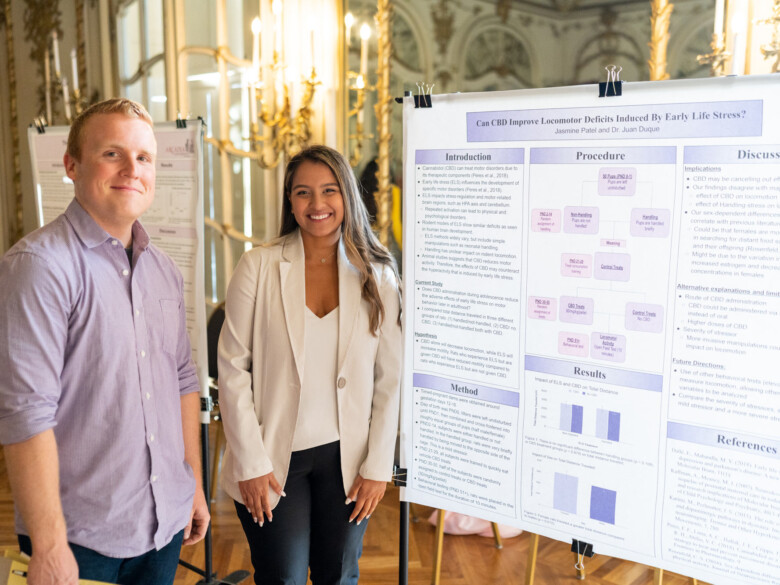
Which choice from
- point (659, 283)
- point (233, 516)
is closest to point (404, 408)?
point (659, 283)

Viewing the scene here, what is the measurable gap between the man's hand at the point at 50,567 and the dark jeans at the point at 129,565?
10cm

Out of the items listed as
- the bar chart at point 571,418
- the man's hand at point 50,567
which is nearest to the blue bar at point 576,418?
the bar chart at point 571,418

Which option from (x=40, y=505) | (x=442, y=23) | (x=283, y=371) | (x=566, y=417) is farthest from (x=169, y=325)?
(x=442, y=23)

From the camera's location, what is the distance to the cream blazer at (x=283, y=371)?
1.78m

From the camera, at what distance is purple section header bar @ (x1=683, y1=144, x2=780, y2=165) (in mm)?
1295

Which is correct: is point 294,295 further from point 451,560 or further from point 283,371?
point 451,560

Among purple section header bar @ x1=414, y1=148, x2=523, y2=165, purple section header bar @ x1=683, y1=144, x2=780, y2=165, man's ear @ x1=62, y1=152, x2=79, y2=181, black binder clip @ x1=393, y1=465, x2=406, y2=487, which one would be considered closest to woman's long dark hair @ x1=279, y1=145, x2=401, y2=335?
purple section header bar @ x1=414, y1=148, x2=523, y2=165

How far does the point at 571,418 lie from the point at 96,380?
104 centimetres

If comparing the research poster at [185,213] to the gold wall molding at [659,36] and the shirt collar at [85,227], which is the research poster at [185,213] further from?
the gold wall molding at [659,36]

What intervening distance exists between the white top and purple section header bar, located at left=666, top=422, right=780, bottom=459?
837 millimetres

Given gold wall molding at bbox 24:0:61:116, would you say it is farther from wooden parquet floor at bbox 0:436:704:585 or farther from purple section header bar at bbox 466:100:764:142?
purple section header bar at bbox 466:100:764:142

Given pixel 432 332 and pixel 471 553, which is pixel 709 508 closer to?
pixel 432 332

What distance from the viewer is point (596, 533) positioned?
157 cm

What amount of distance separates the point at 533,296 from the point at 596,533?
0.57 m
